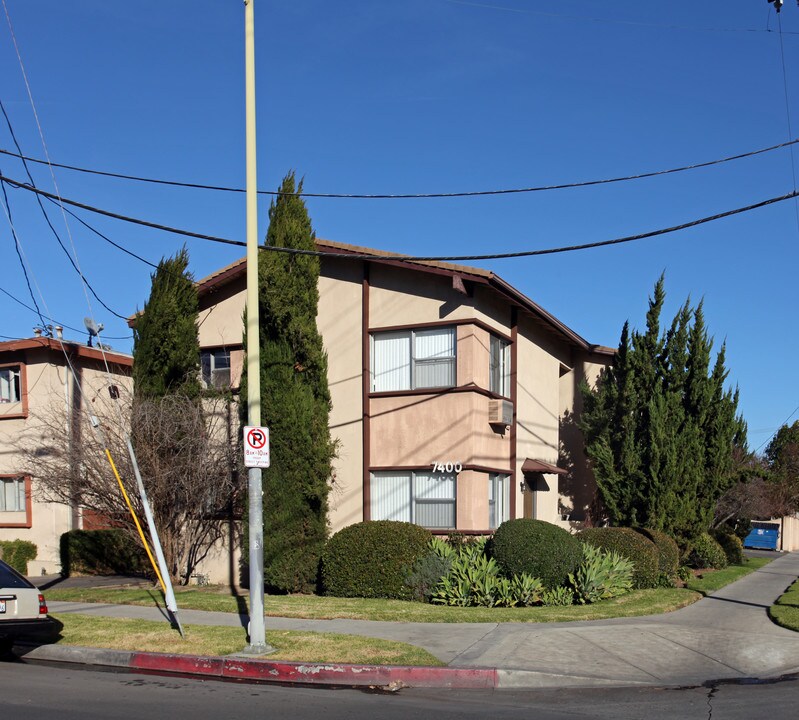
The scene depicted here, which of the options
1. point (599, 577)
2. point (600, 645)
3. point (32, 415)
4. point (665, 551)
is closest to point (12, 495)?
point (32, 415)

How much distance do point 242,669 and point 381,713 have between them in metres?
2.59

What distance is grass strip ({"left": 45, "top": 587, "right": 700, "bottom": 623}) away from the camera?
13.7 m

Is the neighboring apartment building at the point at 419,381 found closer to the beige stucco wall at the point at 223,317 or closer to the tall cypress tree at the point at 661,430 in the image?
the beige stucco wall at the point at 223,317

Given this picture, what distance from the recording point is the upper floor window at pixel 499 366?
758 inches

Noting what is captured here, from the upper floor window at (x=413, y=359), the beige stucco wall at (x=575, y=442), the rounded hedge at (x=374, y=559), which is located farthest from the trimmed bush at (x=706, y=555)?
the rounded hedge at (x=374, y=559)

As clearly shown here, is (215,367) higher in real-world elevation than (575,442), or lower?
higher

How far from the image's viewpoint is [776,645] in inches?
462

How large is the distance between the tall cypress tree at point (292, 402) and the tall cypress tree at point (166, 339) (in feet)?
8.24

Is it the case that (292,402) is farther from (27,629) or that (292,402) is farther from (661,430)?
(661,430)

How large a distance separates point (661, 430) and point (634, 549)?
4.59 m

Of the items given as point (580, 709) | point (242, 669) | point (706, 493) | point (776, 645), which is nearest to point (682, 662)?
point (776, 645)

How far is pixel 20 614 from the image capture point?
11.1 metres

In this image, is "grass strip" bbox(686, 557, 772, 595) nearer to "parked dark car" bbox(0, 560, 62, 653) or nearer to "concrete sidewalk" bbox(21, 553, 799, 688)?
"concrete sidewalk" bbox(21, 553, 799, 688)

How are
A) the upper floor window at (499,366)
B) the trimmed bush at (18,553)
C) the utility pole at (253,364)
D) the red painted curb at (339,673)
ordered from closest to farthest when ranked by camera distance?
the red painted curb at (339,673) → the utility pole at (253,364) → the upper floor window at (499,366) → the trimmed bush at (18,553)
